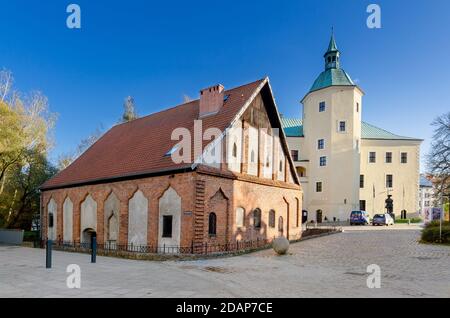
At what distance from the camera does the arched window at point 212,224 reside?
1788 centimetres

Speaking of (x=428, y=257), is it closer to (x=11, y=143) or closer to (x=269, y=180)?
(x=269, y=180)

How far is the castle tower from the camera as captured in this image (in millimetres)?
44938

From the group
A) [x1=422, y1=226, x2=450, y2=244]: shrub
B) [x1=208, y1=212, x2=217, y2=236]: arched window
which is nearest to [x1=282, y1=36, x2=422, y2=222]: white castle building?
[x1=422, y1=226, x2=450, y2=244]: shrub

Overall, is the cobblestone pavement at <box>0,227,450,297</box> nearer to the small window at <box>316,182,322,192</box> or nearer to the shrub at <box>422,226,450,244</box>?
the shrub at <box>422,226,450,244</box>

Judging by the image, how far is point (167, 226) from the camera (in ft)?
58.9

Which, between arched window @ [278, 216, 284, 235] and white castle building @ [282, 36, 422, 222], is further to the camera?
white castle building @ [282, 36, 422, 222]

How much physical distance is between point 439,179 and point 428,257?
20.5 meters

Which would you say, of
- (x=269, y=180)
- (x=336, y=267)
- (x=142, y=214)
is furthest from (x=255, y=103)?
(x=336, y=267)

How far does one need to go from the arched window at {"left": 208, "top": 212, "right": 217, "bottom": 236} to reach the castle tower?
30387mm

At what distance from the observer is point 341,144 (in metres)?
45.5

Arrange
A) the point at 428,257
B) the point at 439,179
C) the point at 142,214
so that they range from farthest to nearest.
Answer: the point at 439,179 → the point at 142,214 → the point at 428,257

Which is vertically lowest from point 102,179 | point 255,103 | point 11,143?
point 102,179

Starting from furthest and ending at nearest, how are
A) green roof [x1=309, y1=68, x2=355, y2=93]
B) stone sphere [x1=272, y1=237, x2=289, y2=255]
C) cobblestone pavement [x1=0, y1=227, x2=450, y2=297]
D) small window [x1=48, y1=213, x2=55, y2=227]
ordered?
green roof [x1=309, y1=68, x2=355, y2=93] → small window [x1=48, y1=213, x2=55, y2=227] → stone sphere [x1=272, y1=237, x2=289, y2=255] → cobblestone pavement [x1=0, y1=227, x2=450, y2=297]

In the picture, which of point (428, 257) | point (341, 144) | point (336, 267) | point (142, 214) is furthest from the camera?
point (341, 144)
